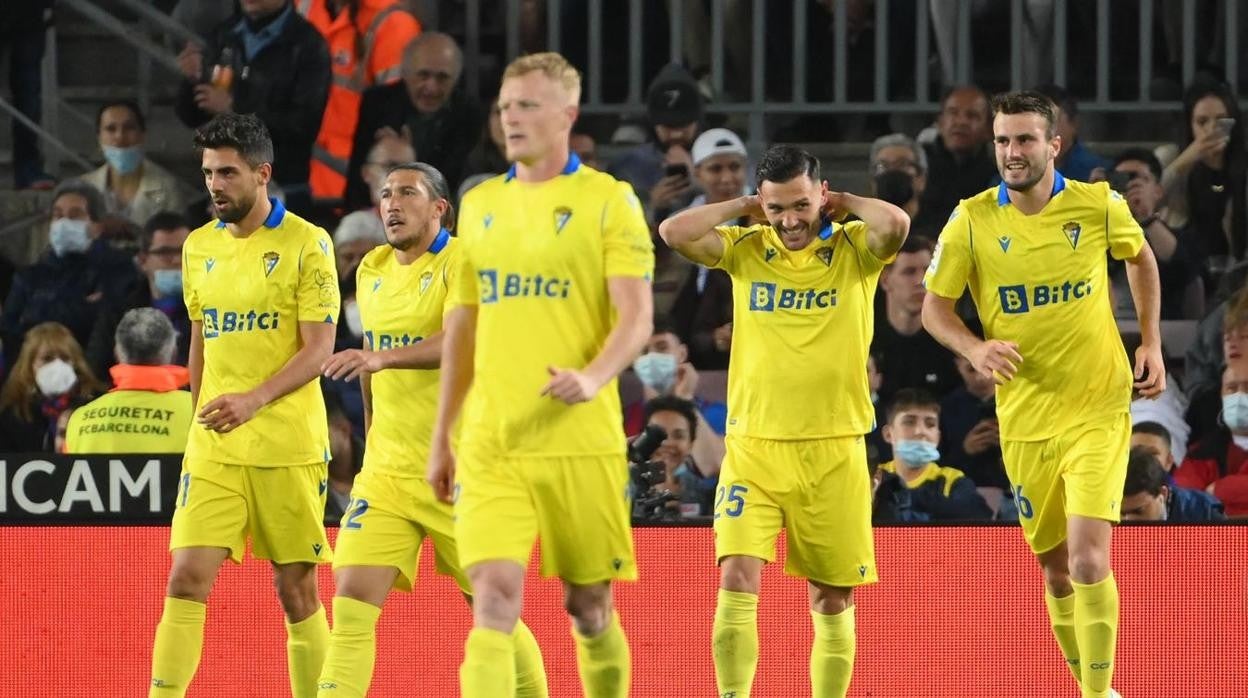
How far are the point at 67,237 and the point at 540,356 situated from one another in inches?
241

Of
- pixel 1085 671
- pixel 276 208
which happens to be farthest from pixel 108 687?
pixel 1085 671

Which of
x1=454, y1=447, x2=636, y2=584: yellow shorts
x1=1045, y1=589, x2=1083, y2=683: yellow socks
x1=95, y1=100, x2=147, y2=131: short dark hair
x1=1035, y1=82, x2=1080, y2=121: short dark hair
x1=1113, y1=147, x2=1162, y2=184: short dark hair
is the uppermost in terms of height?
x1=95, y1=100, x2=147, y2=131: short dark hair

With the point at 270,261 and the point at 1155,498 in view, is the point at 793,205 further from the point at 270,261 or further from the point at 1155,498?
the point at 1155,498

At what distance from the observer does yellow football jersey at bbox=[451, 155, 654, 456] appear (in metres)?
5.96

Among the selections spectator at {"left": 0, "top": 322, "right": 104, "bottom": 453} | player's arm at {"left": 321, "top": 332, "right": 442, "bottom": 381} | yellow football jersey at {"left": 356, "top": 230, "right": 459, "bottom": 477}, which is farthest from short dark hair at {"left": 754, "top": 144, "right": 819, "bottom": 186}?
spectator at {"left": 0, "top": 322, "right": 104, "bottom": 453}

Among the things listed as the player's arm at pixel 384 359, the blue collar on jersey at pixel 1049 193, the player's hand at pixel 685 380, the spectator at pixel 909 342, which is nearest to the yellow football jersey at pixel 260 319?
the player's arm at pixel 384 359

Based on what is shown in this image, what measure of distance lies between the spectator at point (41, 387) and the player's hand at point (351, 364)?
156 inches

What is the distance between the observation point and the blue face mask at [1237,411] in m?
9.91

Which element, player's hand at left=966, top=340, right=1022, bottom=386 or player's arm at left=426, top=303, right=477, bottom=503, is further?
player's hand at left=966, top=340, right=1022, bottom=386

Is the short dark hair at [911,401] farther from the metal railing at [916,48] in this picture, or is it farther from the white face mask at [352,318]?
the white face mask at [352,318]

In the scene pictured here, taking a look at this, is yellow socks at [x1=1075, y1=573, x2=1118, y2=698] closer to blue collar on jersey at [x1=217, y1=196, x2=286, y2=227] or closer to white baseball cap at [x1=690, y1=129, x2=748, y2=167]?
blue collar on jersey at [x1=217, y1=196, x2=286, y2=227]

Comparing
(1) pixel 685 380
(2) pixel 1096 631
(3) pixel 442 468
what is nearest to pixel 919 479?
(1) pixel 685 380

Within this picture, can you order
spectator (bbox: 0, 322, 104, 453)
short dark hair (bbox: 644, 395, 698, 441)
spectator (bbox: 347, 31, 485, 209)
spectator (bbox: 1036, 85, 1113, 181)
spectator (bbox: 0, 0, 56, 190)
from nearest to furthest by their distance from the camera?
short dark hair (bbox: 644, 395, 698, 441) < spectator (bbox: 0, 322, 104, 453) < spectator (bbox: 1036, 85, 1113, 181) < spectator (bbox: 347, 31, 485, 209) < spectator (bbox: 0, 0, 56, 190)

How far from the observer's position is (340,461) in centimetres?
974
